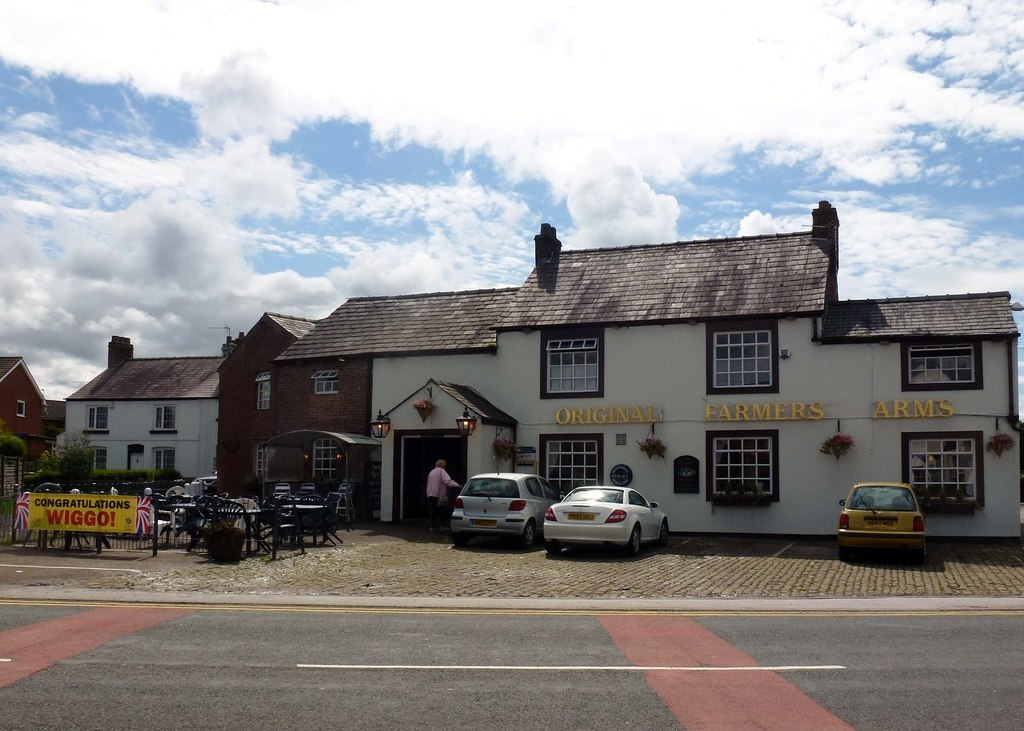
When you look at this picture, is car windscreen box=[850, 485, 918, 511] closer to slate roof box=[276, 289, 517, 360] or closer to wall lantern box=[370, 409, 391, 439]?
slate roof box=[276, 289, 517, 360]

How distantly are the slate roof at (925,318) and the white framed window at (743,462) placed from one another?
2.95 metres

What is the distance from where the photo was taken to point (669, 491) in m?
25.0

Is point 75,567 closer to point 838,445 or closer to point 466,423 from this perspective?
point 466,423

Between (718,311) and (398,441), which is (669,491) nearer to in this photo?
(718,311)

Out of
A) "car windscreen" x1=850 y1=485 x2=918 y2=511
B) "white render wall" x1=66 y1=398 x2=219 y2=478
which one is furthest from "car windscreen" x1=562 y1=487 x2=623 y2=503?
"white render wall" x1=66 y1=398 x2=219 y2=478

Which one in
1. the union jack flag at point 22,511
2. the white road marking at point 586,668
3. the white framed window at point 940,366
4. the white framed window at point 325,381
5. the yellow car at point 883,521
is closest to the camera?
the white road marking at point 586,668

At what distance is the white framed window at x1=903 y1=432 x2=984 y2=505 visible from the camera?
22.6 m

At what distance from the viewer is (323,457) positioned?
95.5 ft

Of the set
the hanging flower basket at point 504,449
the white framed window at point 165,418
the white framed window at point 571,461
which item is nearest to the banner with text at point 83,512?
the hanging flower basket at point 504,449

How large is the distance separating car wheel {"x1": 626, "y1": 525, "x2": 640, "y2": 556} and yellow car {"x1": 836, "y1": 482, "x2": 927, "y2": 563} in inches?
150

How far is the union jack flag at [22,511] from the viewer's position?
19.5m

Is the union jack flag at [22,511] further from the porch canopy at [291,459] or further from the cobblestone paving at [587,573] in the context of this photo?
the porch canopy at [291,459]

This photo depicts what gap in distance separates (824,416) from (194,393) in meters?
37.0

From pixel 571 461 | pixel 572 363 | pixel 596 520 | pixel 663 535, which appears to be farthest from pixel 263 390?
pixel 596 520
